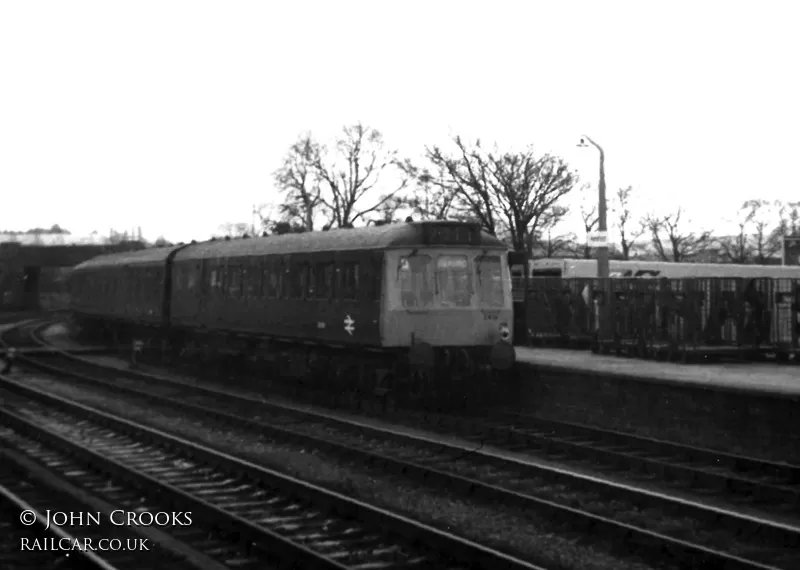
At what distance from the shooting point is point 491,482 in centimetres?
1180

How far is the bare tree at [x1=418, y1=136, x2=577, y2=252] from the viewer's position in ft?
156

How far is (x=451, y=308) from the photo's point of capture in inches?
719

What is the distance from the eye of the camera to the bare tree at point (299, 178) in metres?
66.9

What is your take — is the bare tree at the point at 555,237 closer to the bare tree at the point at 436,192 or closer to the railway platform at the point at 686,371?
the bare tree at the point at 436,192

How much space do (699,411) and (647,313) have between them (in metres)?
7.09

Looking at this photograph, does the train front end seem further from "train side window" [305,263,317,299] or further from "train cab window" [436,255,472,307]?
"train side window" [305,263,317,299]

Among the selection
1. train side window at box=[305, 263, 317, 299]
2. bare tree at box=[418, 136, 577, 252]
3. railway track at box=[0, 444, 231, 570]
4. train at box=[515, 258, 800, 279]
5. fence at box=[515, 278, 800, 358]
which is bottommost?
railway track at box=[0, 444, 231, 570]

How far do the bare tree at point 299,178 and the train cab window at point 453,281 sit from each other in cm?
4864

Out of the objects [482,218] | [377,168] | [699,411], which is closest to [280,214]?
[377,168]

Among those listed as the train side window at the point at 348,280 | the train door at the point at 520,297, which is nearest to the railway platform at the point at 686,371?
the train door at the point at 520,297

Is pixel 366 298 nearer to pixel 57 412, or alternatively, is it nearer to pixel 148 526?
pixel 57 412

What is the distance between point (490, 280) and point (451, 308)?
3.17 feet

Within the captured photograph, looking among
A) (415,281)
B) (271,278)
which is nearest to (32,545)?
(415,281)

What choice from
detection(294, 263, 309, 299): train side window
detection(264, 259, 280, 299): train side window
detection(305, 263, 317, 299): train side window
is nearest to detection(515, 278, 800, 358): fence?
detection(305, 263, 317, 299): train side window
